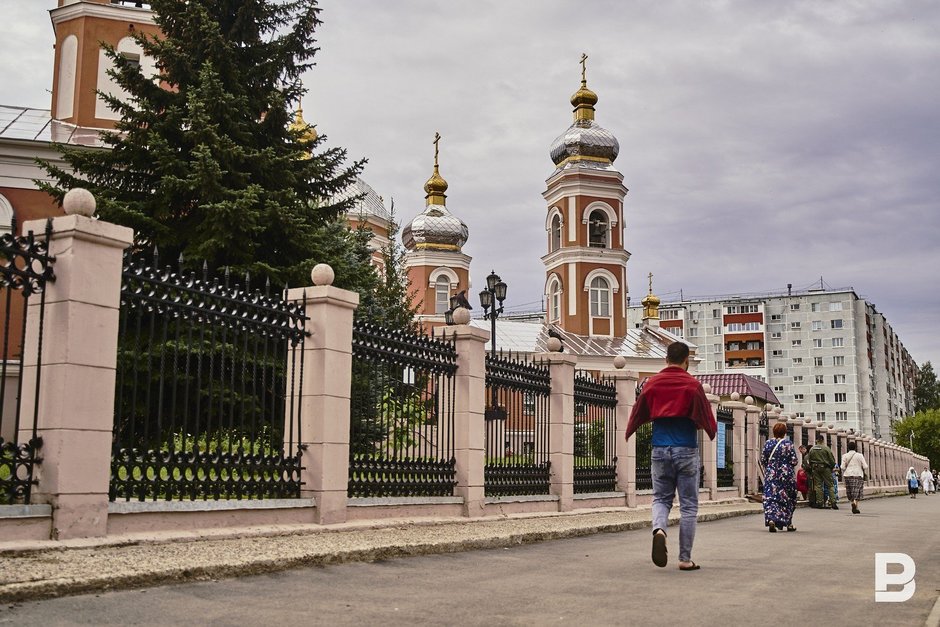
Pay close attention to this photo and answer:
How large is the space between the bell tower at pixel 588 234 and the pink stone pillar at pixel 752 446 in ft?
Answer: 100

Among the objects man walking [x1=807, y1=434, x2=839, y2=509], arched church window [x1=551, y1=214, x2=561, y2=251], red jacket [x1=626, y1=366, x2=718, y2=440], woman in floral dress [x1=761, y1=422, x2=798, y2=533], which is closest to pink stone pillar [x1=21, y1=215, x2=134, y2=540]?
red jacket [x1=626, y1=366, x2=718, y2=440]

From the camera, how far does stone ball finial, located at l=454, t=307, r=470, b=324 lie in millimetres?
11961

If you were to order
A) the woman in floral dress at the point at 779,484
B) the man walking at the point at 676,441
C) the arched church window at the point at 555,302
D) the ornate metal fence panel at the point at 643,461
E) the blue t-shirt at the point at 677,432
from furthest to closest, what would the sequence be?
1. the arched church window at the point at 555,302
2. the ornate metal fence panel at the point at 643,461
3. the woman in floral dress at the point at 779,484
4. the blue t-shirt at the point at 677,432
5. the man walking at the point at 676,441

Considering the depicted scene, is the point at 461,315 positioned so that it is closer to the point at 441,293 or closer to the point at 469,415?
the point at 469,415

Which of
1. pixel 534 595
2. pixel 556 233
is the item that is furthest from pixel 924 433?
pixel 534 595

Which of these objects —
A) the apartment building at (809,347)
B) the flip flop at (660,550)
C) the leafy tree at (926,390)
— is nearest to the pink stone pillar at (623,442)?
the flip flop at (660,550)

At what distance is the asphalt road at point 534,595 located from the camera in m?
→ 5.44

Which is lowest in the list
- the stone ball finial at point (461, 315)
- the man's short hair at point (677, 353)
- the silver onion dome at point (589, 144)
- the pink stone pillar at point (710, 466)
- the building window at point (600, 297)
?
the pink stone pillar at point (710, 466)

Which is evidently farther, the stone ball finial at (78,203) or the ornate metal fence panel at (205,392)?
the ornate metal fence panel at (205,392)

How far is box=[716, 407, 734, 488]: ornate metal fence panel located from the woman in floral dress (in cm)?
807

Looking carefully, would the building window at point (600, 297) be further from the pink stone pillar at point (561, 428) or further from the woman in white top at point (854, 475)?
the pink stone pillar at point (561, 428)

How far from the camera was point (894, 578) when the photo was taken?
786cm

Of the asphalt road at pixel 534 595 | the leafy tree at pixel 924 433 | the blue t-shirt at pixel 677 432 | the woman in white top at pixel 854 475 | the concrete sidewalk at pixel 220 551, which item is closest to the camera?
the asphalt road at pixel 534 595

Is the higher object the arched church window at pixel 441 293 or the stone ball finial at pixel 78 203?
the arched church window at pixel 441 293
